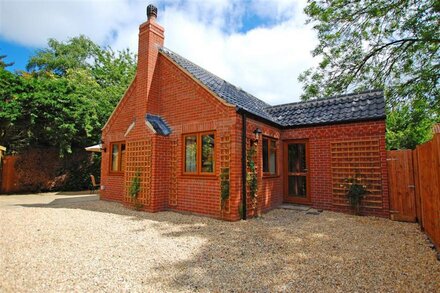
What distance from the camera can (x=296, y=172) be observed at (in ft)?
31.7

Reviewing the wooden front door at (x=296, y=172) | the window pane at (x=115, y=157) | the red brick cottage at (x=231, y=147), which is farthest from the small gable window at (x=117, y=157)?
the wooden front door at (x=296, y=172)

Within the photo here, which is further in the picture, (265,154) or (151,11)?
(151,11)

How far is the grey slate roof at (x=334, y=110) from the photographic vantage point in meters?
8.30

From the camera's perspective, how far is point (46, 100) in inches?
527

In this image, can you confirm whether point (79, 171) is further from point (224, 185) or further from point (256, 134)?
point (256, 134)

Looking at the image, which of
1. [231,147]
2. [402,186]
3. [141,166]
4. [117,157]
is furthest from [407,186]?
[117,157]

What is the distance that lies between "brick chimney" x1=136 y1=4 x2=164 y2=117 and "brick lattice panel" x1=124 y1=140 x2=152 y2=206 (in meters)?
1.28

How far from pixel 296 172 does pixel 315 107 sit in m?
2.99

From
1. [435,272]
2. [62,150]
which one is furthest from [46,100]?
[435,272]

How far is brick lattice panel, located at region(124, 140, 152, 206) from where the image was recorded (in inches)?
334

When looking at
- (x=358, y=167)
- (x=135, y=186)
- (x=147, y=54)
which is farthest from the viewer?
(x=147, y=54)

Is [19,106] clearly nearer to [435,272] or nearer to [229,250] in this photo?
[229,250]

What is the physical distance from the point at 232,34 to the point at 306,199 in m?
8.10

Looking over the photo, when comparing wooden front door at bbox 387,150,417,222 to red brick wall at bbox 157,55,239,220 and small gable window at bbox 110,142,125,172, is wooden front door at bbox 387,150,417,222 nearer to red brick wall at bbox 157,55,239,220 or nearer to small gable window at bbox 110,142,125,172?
red brick wall at bbox 157,55,239,220
